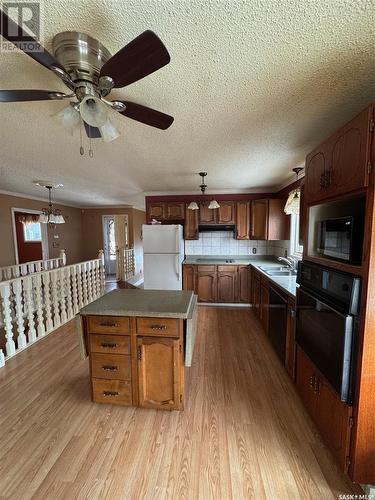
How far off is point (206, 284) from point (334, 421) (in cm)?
298

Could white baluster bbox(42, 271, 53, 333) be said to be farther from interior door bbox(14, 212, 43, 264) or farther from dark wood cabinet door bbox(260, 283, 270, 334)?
interior door bbox(14, 212, 43, 264)

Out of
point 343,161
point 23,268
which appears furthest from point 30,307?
point 343,161

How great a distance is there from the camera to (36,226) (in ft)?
22.4

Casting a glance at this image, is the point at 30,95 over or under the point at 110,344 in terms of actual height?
over

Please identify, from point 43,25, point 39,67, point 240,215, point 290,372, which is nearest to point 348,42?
point 43,25

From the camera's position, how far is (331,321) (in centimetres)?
136

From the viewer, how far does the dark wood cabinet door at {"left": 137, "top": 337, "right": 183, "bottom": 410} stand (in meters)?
1.71

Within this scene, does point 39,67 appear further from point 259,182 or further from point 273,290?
point 259,182

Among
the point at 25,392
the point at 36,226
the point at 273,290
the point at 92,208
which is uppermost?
the point at 92,208

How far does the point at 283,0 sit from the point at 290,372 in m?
2.62

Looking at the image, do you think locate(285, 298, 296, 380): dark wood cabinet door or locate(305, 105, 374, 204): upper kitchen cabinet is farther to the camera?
locate(285, 298, 296, 380): dark wood cabinet door

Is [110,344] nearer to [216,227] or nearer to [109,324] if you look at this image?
[109,324]

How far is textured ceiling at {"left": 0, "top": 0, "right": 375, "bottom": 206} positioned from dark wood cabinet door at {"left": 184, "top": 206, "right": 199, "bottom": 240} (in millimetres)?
1760

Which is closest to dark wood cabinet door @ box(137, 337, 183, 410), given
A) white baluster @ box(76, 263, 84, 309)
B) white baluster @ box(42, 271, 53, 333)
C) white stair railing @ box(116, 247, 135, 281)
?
white baluster @ box(42, 271, 53, 333)
